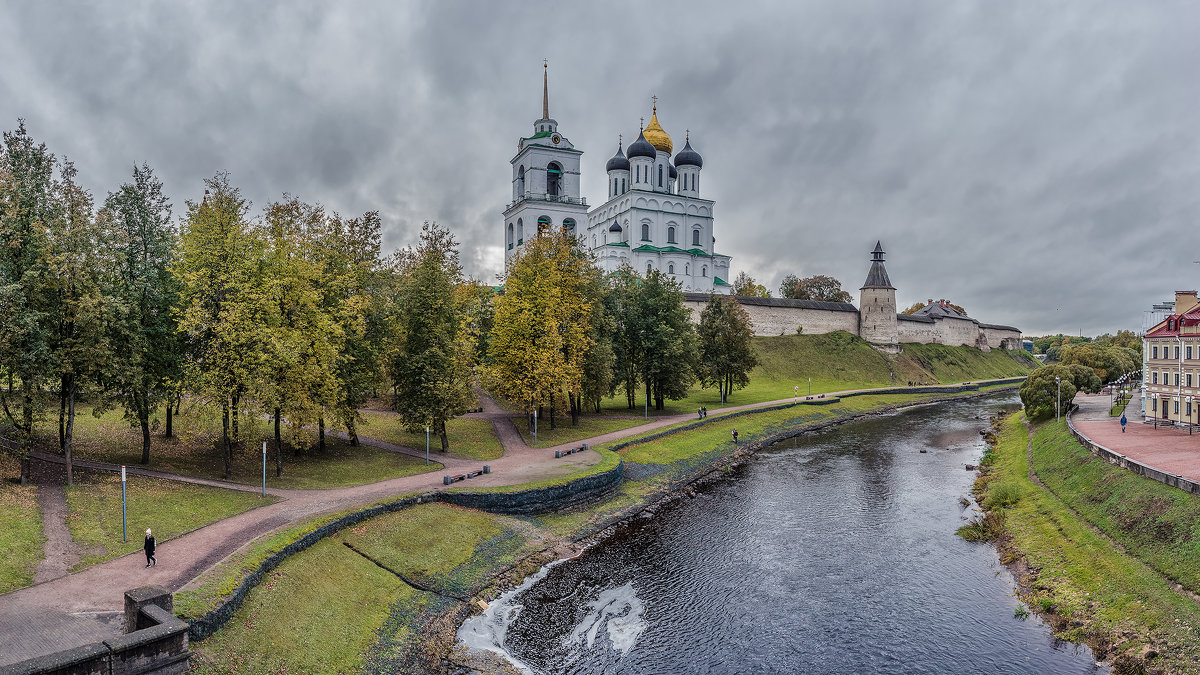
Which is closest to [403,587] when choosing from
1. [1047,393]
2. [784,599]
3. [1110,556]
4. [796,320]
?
[784,599]

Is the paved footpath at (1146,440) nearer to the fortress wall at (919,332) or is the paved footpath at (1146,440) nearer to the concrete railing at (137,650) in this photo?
the concrete railing at (137,650)

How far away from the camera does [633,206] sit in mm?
87188

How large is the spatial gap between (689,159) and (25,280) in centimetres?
8116

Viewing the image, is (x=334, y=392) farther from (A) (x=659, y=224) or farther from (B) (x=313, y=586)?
(A) (x=659, y=224)

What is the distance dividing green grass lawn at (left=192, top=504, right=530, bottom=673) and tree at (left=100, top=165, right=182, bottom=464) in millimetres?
9590

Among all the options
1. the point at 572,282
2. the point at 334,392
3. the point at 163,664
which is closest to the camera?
the point at 163,664

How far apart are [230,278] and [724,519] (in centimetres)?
2009

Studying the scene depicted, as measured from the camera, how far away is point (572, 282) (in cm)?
3828

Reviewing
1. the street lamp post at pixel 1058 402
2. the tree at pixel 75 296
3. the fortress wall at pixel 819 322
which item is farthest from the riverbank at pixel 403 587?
the fortress wall at pixel 819 322

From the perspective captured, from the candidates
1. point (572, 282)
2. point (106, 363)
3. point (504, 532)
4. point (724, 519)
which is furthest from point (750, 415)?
point (106, 363)

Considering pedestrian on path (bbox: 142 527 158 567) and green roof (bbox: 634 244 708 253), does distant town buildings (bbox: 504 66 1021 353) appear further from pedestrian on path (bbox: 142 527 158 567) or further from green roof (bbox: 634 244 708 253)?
pedestrian on path (bbox: 142 527 158 567)

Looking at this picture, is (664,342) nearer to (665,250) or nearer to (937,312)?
(665,250)

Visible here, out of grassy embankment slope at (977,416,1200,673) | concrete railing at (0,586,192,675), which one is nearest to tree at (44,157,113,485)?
concrete railing at (0,586,192,675)

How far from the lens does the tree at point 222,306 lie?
22562 mm
